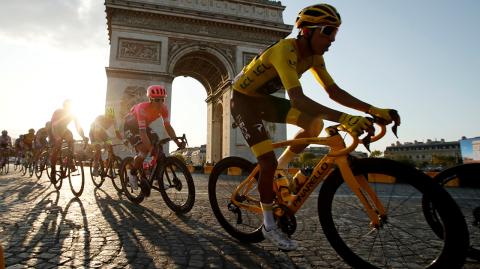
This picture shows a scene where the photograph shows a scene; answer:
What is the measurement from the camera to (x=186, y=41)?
2197 centimetres

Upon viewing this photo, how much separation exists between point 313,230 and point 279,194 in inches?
39.3

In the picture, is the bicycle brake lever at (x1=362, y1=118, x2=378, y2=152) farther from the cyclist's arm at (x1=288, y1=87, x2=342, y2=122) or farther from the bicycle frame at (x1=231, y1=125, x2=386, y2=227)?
the cyclist's arm at (x1=288, y1=87, x2=342, y2=122)

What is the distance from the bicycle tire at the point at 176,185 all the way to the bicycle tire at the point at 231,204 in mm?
846

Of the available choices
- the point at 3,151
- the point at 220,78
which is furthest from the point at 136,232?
the point at 220,78

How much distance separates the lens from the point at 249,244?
2.83 m

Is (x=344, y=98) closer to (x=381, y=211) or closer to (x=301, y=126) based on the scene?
(x=301, y=126)

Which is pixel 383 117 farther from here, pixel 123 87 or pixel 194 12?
pixel 194 12

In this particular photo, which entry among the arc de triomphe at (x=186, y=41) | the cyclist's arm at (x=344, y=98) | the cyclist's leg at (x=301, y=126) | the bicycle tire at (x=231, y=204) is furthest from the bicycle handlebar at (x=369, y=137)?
the arc de triomphe at (x=186, y=41)

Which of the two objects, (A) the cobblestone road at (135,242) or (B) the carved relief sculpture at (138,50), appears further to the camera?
(B) the carved relief sculpture at (138,50)

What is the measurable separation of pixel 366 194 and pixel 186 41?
837 inches

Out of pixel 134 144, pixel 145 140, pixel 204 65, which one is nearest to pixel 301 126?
pixel 145 140

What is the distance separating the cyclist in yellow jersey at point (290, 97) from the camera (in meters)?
2.27

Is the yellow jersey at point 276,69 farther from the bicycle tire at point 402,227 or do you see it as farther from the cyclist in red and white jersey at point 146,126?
the cyclist in red and white jersey at point 146,126

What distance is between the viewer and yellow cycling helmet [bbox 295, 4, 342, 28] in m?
2.42
